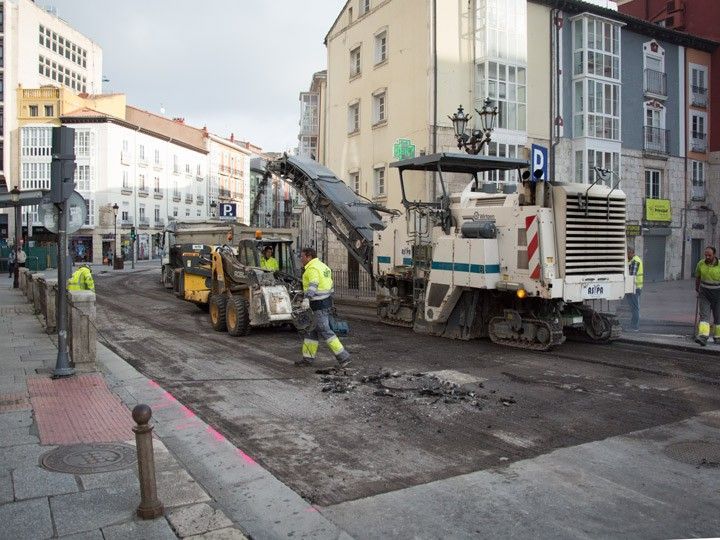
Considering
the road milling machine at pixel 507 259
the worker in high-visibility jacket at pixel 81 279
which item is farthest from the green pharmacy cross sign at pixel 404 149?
the worker in high-visibility jacket at pixel 81 279

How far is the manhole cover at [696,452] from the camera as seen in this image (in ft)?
16.2

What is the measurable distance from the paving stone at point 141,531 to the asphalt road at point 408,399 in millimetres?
1012

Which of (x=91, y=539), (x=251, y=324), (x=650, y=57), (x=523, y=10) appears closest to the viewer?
(x=91, y=539)

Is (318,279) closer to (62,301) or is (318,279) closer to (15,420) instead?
(62,301)

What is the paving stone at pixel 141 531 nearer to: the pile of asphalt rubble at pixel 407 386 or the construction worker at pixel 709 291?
the pile of asphalt rubble at pixel 407 386

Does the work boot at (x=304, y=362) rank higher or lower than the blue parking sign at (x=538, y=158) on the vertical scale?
lower

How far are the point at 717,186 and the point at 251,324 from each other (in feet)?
93.8

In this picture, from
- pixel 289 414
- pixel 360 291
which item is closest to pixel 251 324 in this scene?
pixel 289 414

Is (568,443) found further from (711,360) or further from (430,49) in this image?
(430,49)

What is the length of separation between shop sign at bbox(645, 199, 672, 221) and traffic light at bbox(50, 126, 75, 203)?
88.6ft

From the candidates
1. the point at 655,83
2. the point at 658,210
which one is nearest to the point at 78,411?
the point at 658,210

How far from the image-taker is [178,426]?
5.89 m

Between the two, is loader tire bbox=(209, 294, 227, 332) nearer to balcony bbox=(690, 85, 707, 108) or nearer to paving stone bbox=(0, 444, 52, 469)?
paving stone bbox=(0, 444, 52, 469)

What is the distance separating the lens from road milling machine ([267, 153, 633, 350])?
31.9ft
